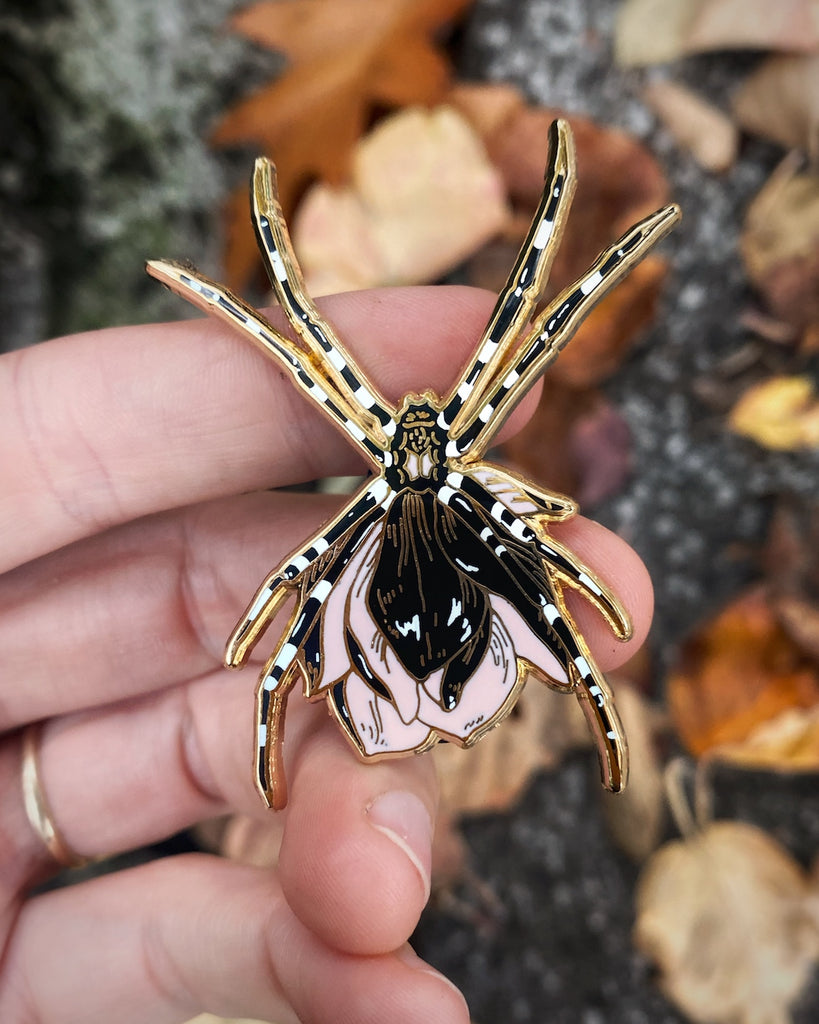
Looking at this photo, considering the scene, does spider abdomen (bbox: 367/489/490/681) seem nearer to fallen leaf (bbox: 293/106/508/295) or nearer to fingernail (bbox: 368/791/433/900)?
fingernail (bbox: 368/791/433/900)

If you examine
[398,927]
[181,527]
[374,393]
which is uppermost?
[374,393]

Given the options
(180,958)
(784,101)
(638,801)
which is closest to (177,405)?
(180,958)

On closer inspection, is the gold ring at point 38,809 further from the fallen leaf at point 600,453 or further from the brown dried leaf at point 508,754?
the fallen leaf at point 600,453

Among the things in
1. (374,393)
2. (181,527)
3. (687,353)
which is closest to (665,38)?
(687,353)

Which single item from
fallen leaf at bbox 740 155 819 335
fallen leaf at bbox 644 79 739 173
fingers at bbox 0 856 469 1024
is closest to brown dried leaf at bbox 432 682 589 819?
fingers at bbox 0 856 469 1024

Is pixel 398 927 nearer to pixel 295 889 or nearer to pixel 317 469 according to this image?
pixel 295 889

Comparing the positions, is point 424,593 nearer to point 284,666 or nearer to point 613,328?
point 284,666

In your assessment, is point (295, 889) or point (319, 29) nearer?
point (295, 889)

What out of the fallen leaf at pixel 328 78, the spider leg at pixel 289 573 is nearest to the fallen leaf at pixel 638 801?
the spider leg at pixel 289 573
